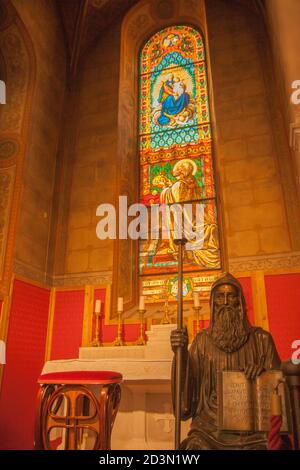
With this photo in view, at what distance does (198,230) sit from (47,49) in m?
5.10

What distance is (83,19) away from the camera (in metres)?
8.52

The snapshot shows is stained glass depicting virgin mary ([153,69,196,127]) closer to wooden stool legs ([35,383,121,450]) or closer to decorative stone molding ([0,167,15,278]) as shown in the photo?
decorative stone molding ([0,167,15,278])

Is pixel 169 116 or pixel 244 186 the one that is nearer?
pixel 244 186

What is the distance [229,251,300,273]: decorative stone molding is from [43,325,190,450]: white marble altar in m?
1.65

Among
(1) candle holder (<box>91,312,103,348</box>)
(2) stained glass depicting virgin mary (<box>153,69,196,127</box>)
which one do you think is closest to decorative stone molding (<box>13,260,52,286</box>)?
(1) candle holder (<box>91,312,103,348</box>)

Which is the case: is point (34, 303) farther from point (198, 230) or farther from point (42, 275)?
point (198, 230)

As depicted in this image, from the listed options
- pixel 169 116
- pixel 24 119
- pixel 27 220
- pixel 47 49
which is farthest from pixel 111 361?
pixel 47 49

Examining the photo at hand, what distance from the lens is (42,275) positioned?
657 centimetres

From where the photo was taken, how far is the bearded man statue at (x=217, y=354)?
2643 millimetres

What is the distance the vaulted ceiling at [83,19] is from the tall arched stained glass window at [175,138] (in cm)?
110

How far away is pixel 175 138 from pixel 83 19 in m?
3.75

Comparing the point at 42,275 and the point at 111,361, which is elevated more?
the point at 42,275

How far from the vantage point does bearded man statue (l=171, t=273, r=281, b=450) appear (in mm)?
2643

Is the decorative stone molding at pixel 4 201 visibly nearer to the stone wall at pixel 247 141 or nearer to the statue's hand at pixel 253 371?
the stone wall at pixel 247 141
